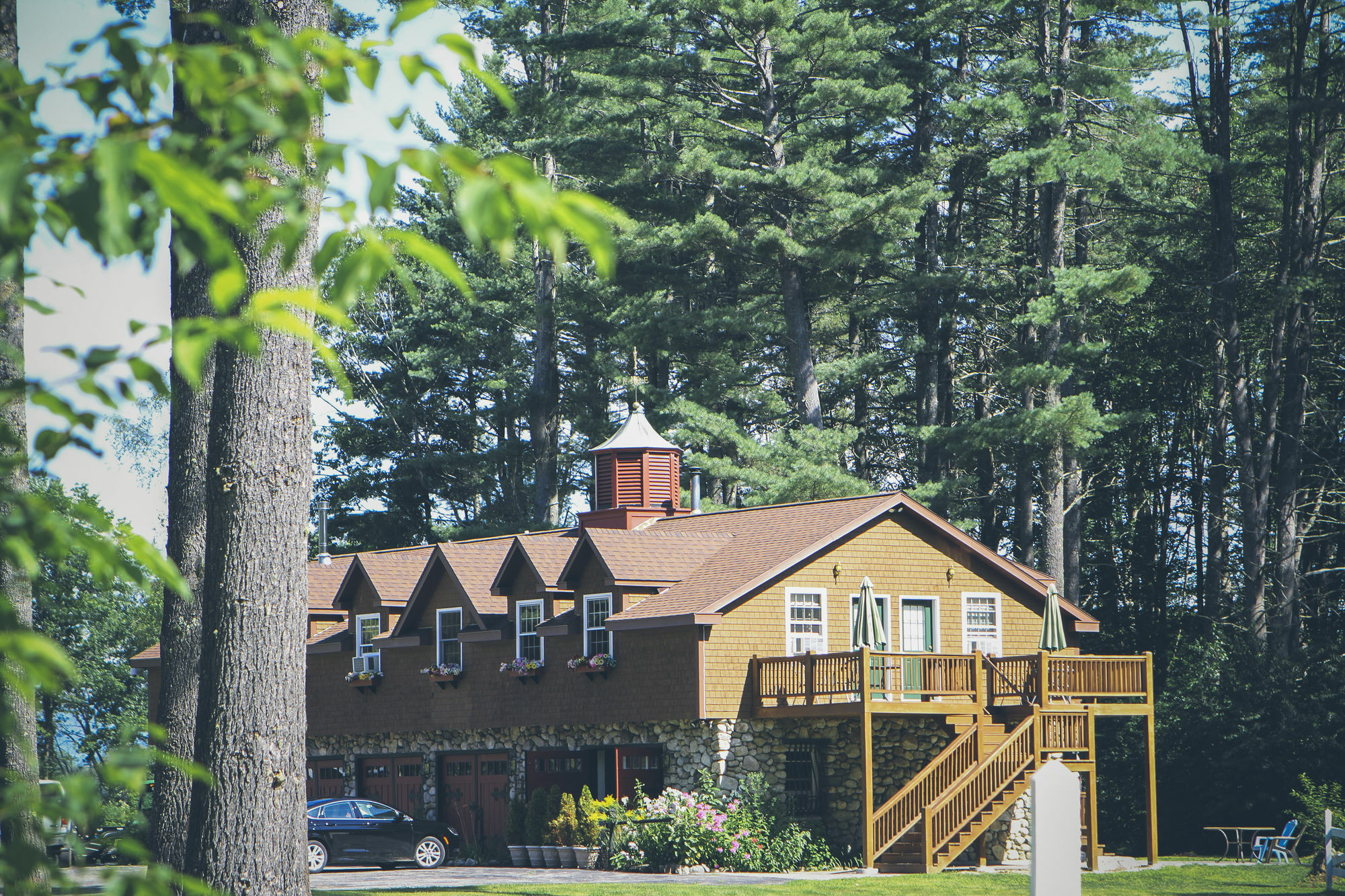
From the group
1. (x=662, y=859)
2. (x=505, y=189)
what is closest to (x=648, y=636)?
(x=662, y=859)

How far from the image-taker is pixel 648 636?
26781mm

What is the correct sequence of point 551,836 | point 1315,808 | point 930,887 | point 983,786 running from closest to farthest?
point 930,887 → point 983,786 → point 551,836 → point 1315,808

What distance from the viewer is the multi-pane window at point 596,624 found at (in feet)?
91.2

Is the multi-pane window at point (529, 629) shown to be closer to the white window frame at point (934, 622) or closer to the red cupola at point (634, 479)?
the red cupola at point (634, 479)

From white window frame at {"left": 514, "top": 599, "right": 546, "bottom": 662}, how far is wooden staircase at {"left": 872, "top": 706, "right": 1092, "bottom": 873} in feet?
26.1

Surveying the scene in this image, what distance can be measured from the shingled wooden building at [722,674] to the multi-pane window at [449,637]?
5cm

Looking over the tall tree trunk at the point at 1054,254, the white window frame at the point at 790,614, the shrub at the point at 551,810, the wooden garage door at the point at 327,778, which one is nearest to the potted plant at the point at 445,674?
the shrub at the point at 551,810

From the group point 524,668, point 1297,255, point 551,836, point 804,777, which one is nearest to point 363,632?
point 524,668

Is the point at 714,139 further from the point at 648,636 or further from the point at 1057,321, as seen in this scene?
the point at 648,636

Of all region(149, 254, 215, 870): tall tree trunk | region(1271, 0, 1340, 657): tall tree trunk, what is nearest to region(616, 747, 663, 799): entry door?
region(1271, 0, 1340, 657): tall tree trunk

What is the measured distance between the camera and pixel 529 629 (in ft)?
96.5

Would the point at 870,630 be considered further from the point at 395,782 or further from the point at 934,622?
the point at 395,782

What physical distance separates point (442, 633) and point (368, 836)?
5204 millimetres

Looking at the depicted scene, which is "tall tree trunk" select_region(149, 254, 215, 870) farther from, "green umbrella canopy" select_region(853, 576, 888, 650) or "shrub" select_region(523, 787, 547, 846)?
"shrub" select_region(523, 787, 547, 846)
